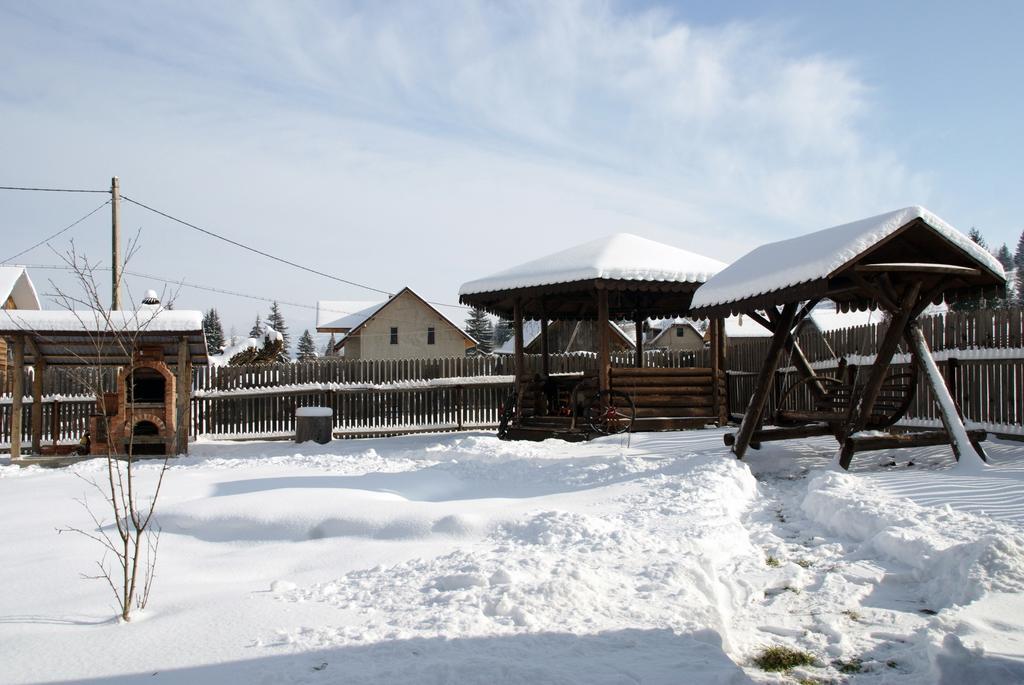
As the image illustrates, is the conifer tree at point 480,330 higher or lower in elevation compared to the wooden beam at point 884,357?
higher

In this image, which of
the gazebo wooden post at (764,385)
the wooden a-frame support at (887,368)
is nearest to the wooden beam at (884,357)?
the wooden a-frame support at (887,368)

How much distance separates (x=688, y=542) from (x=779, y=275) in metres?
4.07

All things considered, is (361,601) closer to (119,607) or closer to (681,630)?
(119,607)

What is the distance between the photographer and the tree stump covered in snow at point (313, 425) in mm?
13930

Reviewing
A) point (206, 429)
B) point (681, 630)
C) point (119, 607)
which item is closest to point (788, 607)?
point (681, 630)

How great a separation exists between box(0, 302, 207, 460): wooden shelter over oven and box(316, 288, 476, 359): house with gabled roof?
27.1 metres

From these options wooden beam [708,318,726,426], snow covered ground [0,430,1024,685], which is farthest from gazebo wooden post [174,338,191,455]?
wooden beam [708,318,726,426]

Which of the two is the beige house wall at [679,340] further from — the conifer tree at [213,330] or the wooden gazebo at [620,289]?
the wooden gazebo at [620,289]

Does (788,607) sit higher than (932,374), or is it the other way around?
(932,374)

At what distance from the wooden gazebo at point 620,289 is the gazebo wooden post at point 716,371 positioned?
0.02 metres

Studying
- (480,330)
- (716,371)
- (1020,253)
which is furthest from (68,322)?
(1020,253)

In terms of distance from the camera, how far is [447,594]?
161 inches

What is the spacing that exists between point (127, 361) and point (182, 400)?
1.06 m

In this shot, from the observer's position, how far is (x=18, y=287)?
2917 cm
